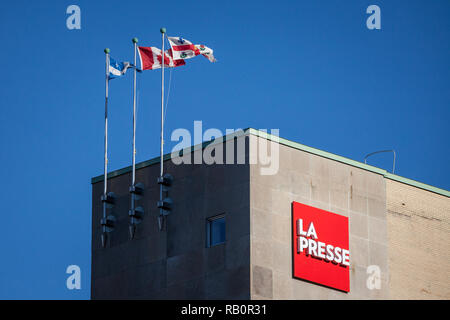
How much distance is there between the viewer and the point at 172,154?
8331 centimetres

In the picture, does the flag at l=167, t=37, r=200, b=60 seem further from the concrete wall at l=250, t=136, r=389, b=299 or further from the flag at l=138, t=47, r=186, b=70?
the concrete wall at l=250, t=136, r=389, b=299

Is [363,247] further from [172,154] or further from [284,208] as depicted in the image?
[172,154]

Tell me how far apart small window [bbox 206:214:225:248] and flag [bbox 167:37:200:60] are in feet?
32.4

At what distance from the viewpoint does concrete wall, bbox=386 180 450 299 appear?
276ft

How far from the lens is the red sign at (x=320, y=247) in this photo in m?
79.2

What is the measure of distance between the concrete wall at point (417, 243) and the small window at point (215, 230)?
983 cm

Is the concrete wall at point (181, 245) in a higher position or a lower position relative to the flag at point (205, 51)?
lower

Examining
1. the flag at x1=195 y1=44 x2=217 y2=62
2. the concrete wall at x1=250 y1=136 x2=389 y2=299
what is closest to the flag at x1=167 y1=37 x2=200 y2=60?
the flag at x1=195 y1=44 x2=217 y2=62

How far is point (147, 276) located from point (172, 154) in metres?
6.53

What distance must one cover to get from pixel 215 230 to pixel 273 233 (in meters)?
3.17
